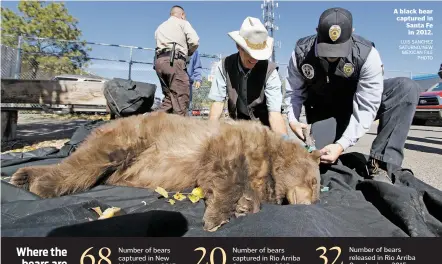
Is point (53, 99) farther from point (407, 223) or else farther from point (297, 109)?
point (407, 223)

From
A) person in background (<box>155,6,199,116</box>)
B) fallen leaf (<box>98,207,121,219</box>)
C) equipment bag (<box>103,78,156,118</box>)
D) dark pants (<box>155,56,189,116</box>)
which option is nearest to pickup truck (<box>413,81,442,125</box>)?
person in background (<box>155,6,199,116</box>)

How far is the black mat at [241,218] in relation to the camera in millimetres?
1925

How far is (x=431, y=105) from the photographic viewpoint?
14.2 meters

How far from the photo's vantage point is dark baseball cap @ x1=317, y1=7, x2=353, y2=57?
10.9ft

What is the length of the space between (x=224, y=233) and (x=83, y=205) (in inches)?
40.0

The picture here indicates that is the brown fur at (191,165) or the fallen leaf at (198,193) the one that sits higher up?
the brown fur at (191,165)

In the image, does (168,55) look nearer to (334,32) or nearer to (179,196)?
(334,32)

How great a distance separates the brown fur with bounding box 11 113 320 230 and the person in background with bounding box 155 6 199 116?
2.78 metres

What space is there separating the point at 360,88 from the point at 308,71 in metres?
0.65

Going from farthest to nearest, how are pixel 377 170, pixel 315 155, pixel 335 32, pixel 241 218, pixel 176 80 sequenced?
pixel 176 80
pixel 377 170
pixel 335 32
pixel 315 155
pixel 241 218

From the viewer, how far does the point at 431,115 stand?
1415 cm

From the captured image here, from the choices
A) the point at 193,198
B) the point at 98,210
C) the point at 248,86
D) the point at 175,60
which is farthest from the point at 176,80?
the point at 98,210

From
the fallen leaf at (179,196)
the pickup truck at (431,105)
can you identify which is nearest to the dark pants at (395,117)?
the fallen leaf at (179,196)

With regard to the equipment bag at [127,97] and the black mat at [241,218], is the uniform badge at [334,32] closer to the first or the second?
the black mat at [241,218]
